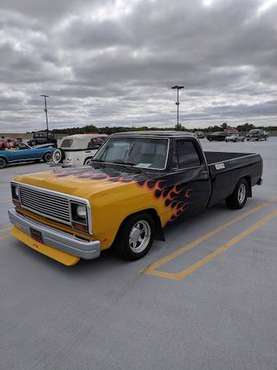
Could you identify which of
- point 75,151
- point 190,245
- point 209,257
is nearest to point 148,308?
point 209,257

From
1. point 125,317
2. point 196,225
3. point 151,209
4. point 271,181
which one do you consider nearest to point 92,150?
point 271,181

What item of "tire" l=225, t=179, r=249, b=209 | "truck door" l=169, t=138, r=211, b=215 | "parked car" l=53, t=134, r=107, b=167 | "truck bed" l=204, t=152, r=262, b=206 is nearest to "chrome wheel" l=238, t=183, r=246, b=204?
"tire" l=225, t=179, r=249, b=209

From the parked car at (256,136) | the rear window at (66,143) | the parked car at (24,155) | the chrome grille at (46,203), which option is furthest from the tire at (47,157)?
the parked car at (256,136)

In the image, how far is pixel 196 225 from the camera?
578cm

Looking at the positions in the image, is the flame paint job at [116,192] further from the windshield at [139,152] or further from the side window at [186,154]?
the side window at [186,154]

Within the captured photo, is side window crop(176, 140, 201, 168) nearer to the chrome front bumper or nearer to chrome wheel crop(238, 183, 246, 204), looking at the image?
chrome wheel crop(238, 183, 246, 204)

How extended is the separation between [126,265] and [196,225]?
2096mm

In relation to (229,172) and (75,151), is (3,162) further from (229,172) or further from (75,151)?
(229,172)

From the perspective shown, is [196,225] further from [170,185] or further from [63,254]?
[63,254]

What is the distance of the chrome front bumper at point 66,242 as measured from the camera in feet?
11.8

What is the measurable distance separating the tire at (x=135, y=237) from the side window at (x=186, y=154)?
1198 millimetres

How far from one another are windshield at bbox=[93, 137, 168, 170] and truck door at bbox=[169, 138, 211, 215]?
0.72 feet

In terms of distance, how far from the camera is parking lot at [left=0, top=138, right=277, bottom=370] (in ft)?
8.33

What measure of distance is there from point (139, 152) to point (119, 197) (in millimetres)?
1444
